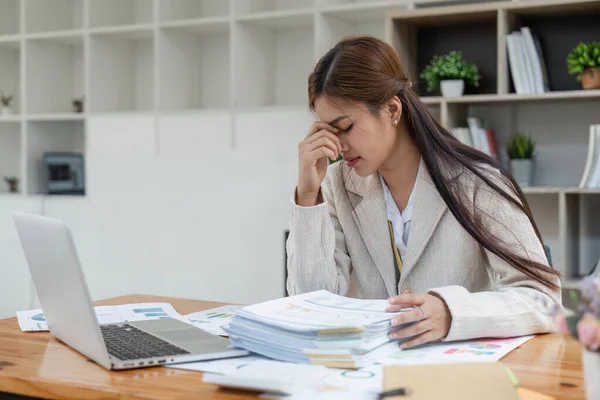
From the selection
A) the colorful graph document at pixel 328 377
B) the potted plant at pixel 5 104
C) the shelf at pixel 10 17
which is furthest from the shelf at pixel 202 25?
the colorful graph document at pixel 328 377

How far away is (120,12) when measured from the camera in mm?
4480

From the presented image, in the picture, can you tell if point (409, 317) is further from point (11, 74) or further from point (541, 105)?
point (11, 74)

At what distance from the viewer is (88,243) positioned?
14.3 feet

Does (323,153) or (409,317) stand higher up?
(323,153)

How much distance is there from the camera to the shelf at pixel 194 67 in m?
4.10

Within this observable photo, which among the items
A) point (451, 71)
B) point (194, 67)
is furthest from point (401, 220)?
point (194, 67)

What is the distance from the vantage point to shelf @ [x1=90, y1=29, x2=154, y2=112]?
4297 mm

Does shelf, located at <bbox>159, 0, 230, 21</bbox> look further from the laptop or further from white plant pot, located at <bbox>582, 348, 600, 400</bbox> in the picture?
white plant pot, located at <bbox>582, 348, 600, 400</bbox>

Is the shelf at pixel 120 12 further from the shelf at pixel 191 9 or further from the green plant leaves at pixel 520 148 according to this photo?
the green plant leaves at pixel 520 148

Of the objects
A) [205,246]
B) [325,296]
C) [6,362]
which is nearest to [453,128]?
[205,246]

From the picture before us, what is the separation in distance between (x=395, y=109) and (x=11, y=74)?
12.6 ft

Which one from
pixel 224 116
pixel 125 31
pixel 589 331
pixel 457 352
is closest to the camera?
pixel 589 331

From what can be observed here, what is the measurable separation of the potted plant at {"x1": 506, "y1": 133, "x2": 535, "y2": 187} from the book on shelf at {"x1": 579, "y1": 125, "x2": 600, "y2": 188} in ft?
0.76

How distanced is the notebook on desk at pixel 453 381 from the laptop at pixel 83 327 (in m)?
0.34
